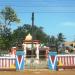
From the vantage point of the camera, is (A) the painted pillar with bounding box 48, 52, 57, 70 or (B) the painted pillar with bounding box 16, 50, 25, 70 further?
(A) the painted pillar with bounding box 48, 52, 57, 70

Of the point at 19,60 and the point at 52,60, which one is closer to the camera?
the point at 19,60

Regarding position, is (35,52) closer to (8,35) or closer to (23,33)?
(8,35)

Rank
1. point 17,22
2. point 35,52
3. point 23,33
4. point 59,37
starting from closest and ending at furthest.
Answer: point 35,52, point 17,22, point 23,33, point 59,37

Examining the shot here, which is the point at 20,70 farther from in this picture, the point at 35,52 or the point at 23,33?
the point at 23,33

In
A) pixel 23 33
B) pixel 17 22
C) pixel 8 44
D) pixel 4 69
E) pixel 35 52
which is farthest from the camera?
pixel 23 33

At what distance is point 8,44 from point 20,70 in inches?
1405

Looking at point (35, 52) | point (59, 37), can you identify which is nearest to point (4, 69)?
point (35, 52)

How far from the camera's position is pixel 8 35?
6353cm

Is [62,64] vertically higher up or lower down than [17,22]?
lower down

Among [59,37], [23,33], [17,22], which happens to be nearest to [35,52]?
[17,22]

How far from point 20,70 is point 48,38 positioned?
101744 millimetres

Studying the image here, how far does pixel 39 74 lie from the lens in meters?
25.4

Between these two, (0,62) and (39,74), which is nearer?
(39,74)

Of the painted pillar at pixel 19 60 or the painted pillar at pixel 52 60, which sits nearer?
the painted pillar at pixel 19 60
